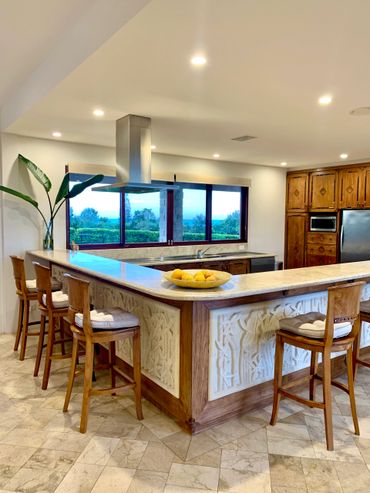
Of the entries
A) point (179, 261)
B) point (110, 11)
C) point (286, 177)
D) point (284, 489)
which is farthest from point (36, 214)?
point (286, 177)

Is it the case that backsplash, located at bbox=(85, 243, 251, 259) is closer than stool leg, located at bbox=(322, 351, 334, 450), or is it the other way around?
stool leg, located at bbox=(322, 351, 334, 450)

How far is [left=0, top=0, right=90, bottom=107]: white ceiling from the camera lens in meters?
2.25

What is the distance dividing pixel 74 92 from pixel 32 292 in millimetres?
2083

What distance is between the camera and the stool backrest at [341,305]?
2.25 meters

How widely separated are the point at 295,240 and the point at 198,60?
525 centimetres

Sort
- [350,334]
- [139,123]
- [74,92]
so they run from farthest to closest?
[139,123]
[74,92]
[350,334]

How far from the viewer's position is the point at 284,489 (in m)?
1.92

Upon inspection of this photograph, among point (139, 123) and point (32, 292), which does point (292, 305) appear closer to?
point (139, 123)

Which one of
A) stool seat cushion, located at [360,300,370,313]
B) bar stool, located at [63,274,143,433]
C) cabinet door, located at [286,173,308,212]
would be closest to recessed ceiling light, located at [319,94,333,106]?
stool seat cushion, located at [360,300,370,313]

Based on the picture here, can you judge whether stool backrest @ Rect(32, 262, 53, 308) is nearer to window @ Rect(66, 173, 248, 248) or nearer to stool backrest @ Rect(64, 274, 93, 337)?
stool backrest @ Rect(64, 274, 93, 337)

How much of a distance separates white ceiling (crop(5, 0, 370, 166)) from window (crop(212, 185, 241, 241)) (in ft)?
6.33

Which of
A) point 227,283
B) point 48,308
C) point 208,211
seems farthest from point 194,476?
point 208,211

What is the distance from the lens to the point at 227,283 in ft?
8.51

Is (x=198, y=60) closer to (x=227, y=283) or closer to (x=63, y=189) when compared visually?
(x=227, y=283)
